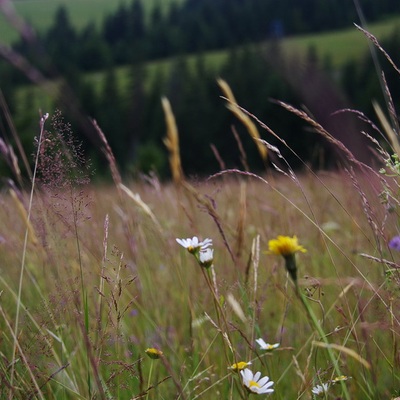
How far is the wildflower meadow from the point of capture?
2.77 feet

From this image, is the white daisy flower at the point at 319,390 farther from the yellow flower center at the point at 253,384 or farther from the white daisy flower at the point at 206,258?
the white daisy flower at the point at 206,258

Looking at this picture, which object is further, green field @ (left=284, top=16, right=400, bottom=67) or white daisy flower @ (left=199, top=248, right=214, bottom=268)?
green field @ (left=284, top=16, right=400, bottom=67)

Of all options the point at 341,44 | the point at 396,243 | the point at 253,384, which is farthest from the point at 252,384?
the point at 341,44

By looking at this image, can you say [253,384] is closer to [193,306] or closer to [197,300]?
[197,300]

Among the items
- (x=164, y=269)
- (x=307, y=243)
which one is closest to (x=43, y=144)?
(x=164, y=269)

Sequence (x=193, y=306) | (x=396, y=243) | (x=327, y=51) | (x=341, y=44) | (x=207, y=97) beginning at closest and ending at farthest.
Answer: (x=396, y=243)
(x=193, y=306)
(x=207, y=97)
(x=327, y=51)
(x=341, y=44)

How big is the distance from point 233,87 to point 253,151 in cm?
Answer: 621

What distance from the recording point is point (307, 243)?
2268 millimetres

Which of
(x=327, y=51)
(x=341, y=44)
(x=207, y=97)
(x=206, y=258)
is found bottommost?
(x=341, y=44)

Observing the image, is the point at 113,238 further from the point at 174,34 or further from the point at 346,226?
the point at 174,34

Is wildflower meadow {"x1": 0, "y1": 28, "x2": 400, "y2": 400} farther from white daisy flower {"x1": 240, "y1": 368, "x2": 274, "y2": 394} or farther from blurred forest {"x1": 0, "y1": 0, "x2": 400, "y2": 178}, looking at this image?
blurred forest {"x1": 0, "y1": 0, "x2": 400, "y2": 178}

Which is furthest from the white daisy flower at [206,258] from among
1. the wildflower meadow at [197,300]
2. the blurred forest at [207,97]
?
the blurred forest at [207,97]

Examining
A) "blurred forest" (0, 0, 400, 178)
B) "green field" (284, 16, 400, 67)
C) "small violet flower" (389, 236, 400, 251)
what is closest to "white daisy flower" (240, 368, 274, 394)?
"small violet flower" (389, 236, 400, 251)

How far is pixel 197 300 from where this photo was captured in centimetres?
130
